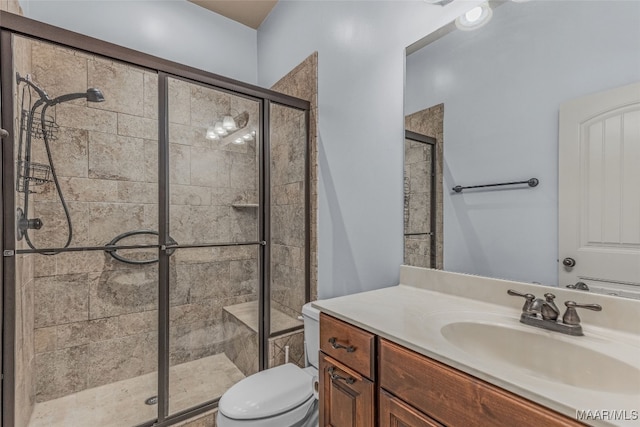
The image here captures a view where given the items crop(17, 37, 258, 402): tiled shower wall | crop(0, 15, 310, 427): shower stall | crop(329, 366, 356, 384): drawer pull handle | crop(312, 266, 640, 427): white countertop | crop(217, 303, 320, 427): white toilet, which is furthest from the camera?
crop(17, 37, 258, 402): tiled shower wall

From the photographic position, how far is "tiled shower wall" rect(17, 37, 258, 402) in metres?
1.79

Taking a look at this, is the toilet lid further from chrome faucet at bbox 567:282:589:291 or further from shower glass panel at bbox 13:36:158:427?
chrome faucet at bbox 567:282:589:291

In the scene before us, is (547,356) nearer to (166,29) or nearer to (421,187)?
(421,187)

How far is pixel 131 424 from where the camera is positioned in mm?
1609

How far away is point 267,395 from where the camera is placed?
52.6 inches

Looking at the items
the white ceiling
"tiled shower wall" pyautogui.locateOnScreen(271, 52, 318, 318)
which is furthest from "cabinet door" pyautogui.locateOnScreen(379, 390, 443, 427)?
the white ceiling

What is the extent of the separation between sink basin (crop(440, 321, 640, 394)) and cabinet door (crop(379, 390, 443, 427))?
0.66 ft

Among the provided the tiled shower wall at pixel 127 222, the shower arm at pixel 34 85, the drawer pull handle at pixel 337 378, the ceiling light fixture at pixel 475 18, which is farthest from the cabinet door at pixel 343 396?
the shower arm at pixel 34 85

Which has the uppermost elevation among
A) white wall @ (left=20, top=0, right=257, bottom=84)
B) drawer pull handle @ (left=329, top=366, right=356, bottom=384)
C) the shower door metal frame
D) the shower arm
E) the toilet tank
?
white wall @ (left=20, top=0, right=257, bottom=84)

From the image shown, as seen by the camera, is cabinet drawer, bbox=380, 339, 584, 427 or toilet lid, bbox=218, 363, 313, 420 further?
toilet lid, bbox=218, 363, 313, 420

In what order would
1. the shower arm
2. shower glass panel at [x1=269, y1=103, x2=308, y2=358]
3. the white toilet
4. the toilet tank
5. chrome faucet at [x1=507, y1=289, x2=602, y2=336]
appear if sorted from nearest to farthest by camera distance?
chrome faucet at [x1=507, y1=289, x2=602, y2=336]
the white toilet
the shower arm
the toilet tank
shower glass panel at [x1=269, y1=103, x2=308, y2=358]

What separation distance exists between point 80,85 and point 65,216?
80cm

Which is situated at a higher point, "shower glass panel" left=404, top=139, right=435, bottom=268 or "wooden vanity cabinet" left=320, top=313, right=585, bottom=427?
"shower glass panel" left=404, top=139, right=435, bottom=268

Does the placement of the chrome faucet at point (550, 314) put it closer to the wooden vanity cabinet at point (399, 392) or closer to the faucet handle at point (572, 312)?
the faucet handle at point (572, 312)
